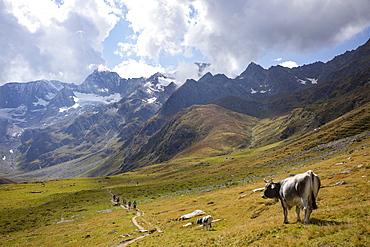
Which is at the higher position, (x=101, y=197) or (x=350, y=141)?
(x=350, y=141)

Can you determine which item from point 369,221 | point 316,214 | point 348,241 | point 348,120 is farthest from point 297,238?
point 348,120

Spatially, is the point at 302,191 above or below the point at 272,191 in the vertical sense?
above

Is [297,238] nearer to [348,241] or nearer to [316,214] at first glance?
[348,241]

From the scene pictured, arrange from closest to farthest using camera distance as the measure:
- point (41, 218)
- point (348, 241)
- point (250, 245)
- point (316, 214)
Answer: point (348, 241)
point (250, 245)
point (316, 214)
point (41, 218)

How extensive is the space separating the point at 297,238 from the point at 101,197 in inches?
4582

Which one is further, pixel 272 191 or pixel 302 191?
pixel 272 191

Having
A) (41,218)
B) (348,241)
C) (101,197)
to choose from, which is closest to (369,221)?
(348,241)

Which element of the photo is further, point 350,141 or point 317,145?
point 317,145

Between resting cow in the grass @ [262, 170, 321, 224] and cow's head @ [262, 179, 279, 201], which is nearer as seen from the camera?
resting cow in the grass @ [262, 170, 321, 224]

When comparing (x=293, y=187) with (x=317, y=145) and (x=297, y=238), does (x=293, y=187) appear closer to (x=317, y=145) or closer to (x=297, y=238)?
(x=297, y=238)

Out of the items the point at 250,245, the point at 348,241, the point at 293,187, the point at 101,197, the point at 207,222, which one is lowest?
the point at 101,197

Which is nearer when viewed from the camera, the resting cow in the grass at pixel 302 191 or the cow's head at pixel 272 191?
the resting cow in the grass at pixel 302 191

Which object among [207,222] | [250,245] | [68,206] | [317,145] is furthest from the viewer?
[317,145]

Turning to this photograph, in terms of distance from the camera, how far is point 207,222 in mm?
29172
